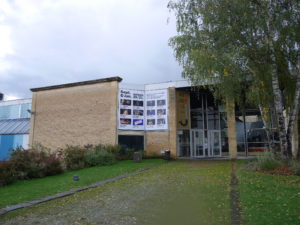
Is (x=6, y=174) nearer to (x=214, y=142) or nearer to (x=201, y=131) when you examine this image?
(x=201, y=131)

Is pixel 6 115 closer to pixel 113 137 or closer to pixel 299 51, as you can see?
pixel 113 137

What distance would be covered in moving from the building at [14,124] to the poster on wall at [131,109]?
488 inches

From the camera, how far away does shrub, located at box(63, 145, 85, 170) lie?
17000 millimetres

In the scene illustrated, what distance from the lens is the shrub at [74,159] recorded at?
17.0 m

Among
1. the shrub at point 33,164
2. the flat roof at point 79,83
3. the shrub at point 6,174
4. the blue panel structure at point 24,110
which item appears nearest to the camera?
the shrub at point 6,174

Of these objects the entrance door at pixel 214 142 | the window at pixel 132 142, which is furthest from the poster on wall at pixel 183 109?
the window at pixel 132 142

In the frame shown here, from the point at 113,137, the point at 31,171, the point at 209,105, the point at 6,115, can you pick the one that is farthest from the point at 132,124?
the point at 6,115

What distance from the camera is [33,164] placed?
1372 centimetres

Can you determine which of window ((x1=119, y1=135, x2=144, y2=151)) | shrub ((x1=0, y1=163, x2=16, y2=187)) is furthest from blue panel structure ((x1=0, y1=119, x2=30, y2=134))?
shrub ((x1=0, y1=163, x2=16, y2=187))

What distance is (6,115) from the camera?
33.3 metres

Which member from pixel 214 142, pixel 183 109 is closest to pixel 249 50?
pixel 183 109

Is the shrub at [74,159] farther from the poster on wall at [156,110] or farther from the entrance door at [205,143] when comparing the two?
the entrance door at [205,143]

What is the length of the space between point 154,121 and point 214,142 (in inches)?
233

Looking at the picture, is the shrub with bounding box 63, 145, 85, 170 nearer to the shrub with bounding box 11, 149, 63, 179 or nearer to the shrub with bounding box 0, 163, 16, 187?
the shrub with bounding box 11, 149, 63, 179
